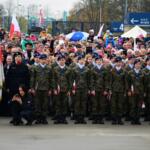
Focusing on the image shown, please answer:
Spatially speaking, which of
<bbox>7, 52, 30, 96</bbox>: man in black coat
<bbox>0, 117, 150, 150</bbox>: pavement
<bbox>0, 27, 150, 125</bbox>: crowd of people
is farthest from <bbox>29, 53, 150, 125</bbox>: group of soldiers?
<bbox>0, 117, 150, 150</bbox>: pavement

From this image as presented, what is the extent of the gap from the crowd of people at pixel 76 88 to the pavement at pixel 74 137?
439mm

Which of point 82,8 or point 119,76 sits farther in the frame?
point 82,8

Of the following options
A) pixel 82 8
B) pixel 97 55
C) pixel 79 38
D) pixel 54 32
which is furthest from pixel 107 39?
pixel 82 8

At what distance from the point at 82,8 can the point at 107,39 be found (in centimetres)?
5591

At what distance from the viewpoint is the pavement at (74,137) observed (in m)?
11.9

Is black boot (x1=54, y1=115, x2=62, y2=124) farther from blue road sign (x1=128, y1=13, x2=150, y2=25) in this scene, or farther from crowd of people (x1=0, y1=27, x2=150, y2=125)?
blue road sign (x1=128, y1=13, x2=150, y2=25)

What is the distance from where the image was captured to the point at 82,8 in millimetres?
81438

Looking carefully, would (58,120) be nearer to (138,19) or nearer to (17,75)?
(17,75)

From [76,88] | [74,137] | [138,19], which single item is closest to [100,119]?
[76,88]

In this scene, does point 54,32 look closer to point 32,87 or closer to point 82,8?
point 32,87

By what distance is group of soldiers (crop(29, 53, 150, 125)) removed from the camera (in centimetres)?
1557

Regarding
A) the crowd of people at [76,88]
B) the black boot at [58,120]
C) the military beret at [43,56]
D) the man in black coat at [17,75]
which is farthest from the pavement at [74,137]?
the military beret at [43,56]

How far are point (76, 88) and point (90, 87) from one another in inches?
15.0

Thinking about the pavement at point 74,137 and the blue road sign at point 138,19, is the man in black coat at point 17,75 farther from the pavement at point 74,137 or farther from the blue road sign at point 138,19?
the blue road sign at point 138,19
